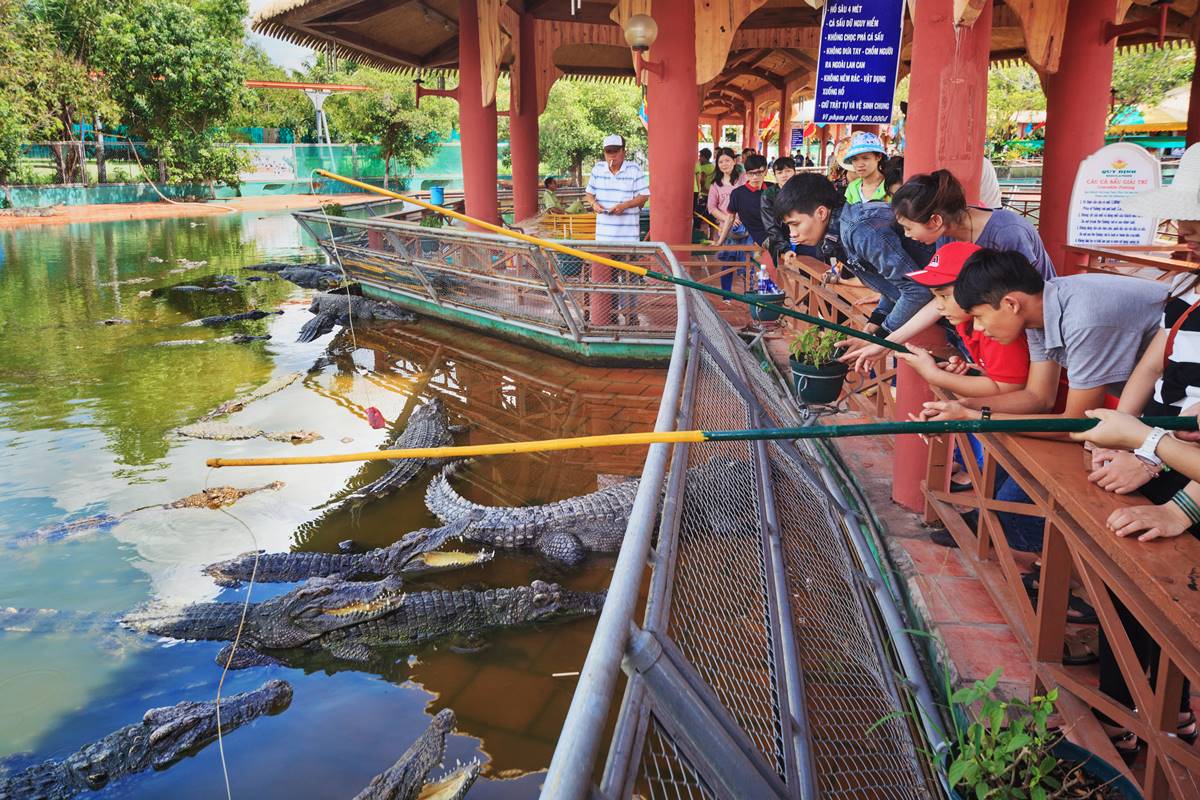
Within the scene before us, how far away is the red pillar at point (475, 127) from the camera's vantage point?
881cm

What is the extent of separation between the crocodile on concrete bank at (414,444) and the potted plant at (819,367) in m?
2.41

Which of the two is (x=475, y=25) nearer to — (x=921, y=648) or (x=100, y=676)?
(x=100, y=676)

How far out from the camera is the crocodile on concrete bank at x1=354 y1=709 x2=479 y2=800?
8.74 feet

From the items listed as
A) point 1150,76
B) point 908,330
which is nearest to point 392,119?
point 1150,76

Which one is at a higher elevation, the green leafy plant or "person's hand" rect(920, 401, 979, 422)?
"person's hand" rect(920, 401, 979, 422)

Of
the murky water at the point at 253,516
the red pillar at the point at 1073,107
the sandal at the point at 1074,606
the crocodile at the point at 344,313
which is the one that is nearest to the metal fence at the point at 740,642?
the sandal at the point at 1074,606

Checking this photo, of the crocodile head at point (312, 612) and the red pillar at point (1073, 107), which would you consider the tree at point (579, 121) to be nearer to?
the red pillar at point (1073, 107)

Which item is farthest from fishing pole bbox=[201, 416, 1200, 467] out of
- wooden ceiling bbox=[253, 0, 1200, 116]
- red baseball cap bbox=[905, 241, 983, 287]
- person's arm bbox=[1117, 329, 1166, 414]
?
wooden ceiling bbox=[253, 0, 1200, 116]

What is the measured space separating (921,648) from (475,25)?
826 cm

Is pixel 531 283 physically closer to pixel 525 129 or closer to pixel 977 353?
pixel 525 129

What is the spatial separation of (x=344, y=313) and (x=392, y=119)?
2378 centimetres

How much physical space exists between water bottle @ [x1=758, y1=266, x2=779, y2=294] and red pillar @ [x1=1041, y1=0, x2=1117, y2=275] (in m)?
2.13

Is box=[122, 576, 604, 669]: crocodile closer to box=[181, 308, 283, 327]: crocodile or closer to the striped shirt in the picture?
the striped shirt

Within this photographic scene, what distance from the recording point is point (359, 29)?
9.82 meters
